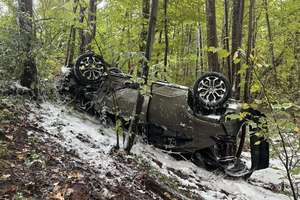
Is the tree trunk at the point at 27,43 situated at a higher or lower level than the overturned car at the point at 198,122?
higher

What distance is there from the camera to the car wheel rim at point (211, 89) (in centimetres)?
547

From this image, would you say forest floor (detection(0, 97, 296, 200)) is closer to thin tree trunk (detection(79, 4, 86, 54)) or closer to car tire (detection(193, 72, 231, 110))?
car tire (detection(193, 72, 231, 110))

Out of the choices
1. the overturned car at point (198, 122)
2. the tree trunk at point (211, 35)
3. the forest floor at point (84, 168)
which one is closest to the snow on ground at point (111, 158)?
the forest floor at point (84, 168)

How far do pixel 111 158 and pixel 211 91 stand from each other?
2296mm

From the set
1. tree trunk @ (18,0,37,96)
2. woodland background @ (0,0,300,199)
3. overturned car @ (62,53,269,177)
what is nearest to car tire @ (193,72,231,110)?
overturned car @ (62,53,269,177)

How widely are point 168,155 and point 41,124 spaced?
2387 mm

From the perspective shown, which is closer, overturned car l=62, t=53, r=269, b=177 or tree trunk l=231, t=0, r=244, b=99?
overturned car l=62, t=53, r=269, b=177

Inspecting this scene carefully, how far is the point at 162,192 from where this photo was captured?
11.7 feet

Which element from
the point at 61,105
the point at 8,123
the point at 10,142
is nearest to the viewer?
Result: the point at 10,142

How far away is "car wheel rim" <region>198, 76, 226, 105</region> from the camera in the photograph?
5.47 m

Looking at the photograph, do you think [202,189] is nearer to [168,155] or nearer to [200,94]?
[168,155]

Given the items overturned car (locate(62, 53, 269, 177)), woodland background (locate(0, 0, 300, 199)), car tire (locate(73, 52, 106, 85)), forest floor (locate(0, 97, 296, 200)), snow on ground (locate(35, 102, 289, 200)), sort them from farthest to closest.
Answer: car tire (locate(73, 52, 106, 85)) < overturned car (locate(62, 53, 269, 177)) < snow on ground (locate(35, 102, 289, 200)) < woodland background (locate(0, 0, 300, 199)) < forest floor (locate(0, 97, 296, 200))

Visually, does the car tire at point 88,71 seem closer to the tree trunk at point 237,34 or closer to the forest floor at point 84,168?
the forest floor at point 84,168

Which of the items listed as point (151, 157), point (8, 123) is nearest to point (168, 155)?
point (151, 157)
